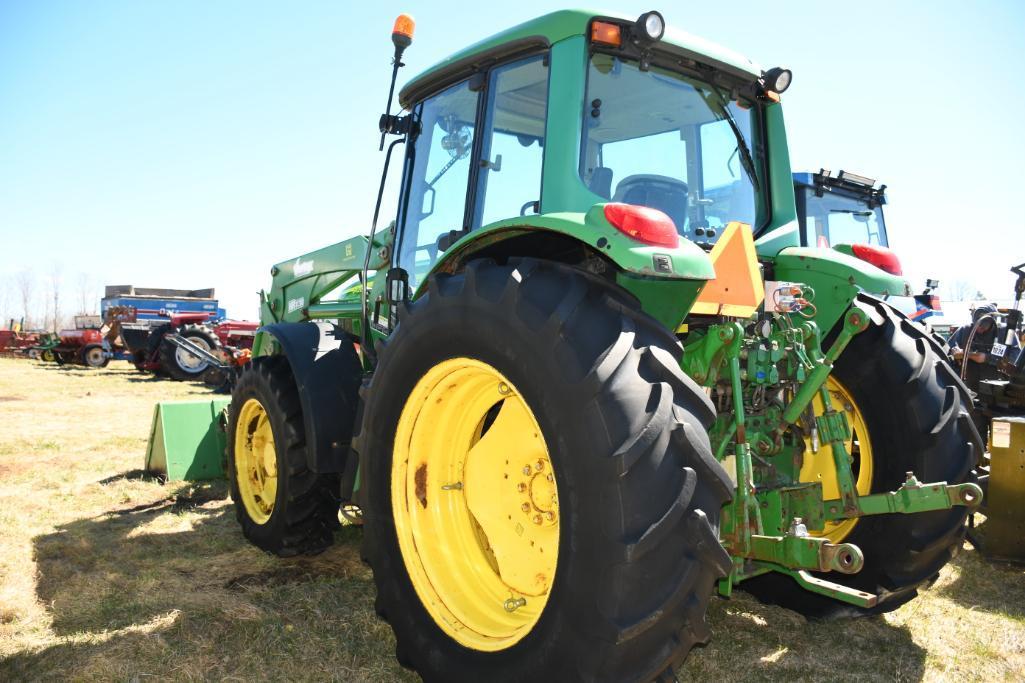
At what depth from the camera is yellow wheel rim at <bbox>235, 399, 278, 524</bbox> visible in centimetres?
448

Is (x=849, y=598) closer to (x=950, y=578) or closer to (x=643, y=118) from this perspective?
(x=643, y=118)

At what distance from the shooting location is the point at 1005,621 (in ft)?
11.3

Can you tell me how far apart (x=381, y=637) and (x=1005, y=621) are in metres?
2.85

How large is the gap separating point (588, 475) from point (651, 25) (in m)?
1.72

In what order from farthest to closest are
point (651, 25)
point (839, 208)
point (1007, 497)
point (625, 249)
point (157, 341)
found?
point (157, 341), point (839, 208), point (1007, 497), point (651, 25), point (625, 249)

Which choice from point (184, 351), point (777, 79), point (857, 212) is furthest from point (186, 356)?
point (777, 79)

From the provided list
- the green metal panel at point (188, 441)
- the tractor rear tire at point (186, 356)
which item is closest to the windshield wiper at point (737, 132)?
the green metal panel at point (188, 441)

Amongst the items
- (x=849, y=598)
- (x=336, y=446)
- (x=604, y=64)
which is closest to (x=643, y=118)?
(x=604, y=64)

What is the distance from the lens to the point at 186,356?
1756 centimetres

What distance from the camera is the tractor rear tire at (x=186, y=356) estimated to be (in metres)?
17.3

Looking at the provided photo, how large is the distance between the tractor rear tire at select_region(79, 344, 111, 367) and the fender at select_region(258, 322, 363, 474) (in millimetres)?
21004

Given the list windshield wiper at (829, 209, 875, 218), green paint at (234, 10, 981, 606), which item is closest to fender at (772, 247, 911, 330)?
green paint at (234, 10, 981, 606)

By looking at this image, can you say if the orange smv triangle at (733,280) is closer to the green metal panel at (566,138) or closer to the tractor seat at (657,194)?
the tractor seat at (657,194)

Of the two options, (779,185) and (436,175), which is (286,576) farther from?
(779,185)
